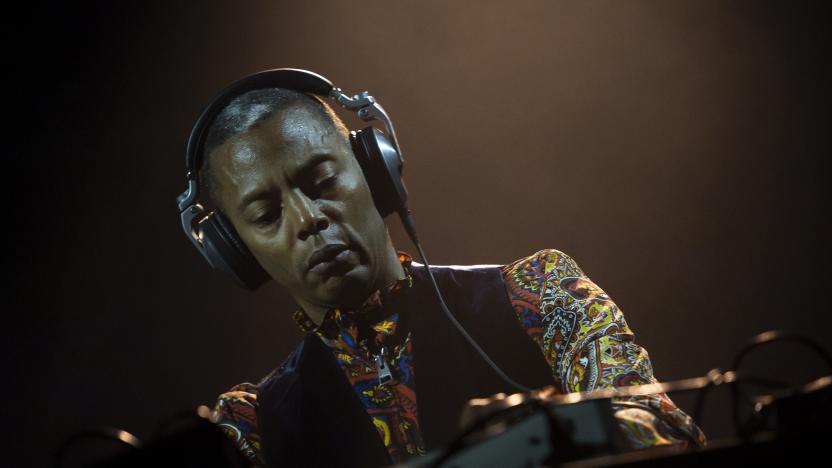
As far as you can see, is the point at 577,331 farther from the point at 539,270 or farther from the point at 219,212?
the point at 219,212

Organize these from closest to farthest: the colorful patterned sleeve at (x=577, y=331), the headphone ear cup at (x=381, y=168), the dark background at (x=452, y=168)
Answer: the colorful patterned sleeve at (x=577, y=331)
the headphone ear cup at (x=381, y=168)
the dark background at (x=452, y=168)

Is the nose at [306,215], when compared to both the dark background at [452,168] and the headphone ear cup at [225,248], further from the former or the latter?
the dark background at [452,168]

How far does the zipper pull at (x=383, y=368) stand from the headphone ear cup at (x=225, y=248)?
1.13 ft

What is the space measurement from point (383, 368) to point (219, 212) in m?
0.51

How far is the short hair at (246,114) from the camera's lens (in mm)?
1808

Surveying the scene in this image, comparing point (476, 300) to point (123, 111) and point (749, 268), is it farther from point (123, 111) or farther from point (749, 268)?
point (123, 111)

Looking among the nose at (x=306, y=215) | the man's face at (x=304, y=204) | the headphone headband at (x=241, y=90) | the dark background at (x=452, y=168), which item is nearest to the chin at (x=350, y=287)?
the man's face at (x=304, y=204)

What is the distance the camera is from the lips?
1.78 m

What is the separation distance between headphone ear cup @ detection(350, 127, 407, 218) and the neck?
0.11 m

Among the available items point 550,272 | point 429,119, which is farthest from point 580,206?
point 550,272

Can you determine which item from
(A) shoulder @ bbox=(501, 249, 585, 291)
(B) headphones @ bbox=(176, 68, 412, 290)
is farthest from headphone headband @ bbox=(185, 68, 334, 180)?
(A) shoulder @ bbox=(501, 249, 585, 291)

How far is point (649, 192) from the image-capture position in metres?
2.48

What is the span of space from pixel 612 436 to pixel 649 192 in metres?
1.76

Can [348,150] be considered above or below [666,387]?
above
